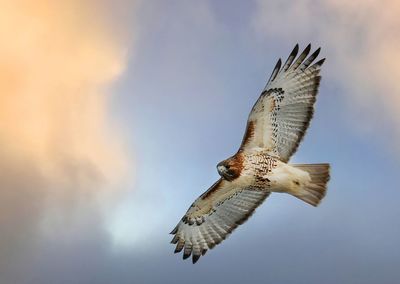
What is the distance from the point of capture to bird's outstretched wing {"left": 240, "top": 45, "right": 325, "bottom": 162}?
47.8 ft

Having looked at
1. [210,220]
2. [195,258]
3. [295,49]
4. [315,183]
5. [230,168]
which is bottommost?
[315,183]

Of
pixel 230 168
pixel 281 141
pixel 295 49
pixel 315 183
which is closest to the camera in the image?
pixel 230 168

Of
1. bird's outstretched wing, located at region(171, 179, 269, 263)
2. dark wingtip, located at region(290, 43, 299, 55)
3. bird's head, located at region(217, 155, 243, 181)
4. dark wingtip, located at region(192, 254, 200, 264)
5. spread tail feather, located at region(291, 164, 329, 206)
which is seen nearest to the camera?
bird's head, located at region(217, 155, 243, 181)

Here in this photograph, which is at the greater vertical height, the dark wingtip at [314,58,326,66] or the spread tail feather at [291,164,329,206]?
the dark wingtip at [314,58,326,66]

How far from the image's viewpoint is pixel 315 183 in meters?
14.2

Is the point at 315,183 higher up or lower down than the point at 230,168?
lower down

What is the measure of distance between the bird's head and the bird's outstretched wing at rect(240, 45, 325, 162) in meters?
0.69

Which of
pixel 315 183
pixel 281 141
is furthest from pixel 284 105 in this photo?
pixel 315 183

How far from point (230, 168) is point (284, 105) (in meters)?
2.20

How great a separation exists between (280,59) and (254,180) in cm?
309

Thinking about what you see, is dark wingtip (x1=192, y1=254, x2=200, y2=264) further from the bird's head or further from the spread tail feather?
the spread tail feather

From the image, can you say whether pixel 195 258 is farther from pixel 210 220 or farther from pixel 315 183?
pixel 315 183

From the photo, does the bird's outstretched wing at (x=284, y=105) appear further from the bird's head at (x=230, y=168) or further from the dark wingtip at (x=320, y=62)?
the bird's head at (x=230, y=168)

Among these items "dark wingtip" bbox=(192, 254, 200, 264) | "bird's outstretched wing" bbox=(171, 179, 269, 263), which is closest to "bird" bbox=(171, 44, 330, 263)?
"bird's outstretched wing" bbox=(171, 179, 269, 263)
